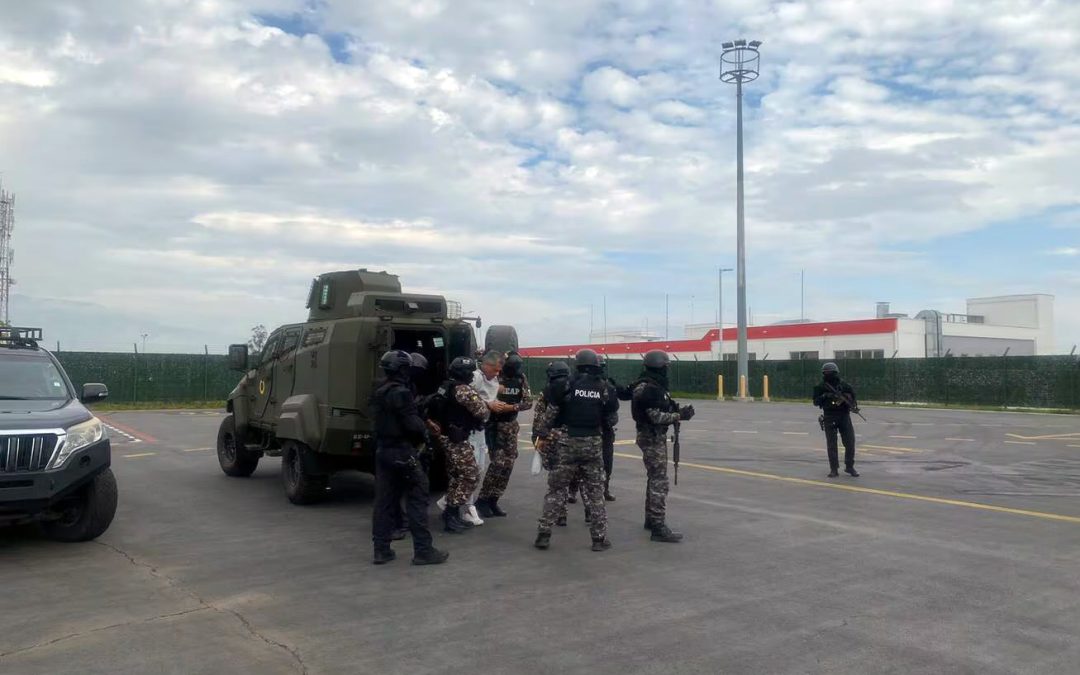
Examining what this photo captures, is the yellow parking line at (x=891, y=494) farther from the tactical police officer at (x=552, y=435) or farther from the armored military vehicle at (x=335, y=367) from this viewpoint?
the tactical police officer at (x=552, y=435)

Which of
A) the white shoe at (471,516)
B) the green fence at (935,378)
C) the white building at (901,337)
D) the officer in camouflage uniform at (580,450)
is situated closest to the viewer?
the officer in camouflage uniform at (580,450)

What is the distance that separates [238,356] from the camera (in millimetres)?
11656

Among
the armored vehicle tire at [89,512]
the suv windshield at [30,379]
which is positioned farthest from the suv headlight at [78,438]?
the suv windshield at [30,379]

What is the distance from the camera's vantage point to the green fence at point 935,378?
1220 inches

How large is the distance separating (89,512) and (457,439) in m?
3.37

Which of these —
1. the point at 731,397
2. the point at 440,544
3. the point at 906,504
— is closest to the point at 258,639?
the point at 440,544

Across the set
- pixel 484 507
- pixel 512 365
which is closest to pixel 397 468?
pixel 512 365

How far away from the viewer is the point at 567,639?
506 cm

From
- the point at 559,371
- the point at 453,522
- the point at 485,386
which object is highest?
the point at 559,371

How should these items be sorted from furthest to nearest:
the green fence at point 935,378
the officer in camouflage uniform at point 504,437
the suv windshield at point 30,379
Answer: the green fence at point 935,378, the officer in camouflage uniform at point 504,437, the suv windshield at point 30,379

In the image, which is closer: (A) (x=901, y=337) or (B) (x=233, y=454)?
(B) (x=233, y=454)

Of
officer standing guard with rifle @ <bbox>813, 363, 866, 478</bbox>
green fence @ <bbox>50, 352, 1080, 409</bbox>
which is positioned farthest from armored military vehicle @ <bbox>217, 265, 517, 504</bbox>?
green fence @ <bbox>50, 352, 1080, 409</bbox>

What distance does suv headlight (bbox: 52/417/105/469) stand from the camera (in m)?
7.14

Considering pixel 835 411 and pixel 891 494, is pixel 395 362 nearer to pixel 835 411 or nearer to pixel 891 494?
pixel 891 494
